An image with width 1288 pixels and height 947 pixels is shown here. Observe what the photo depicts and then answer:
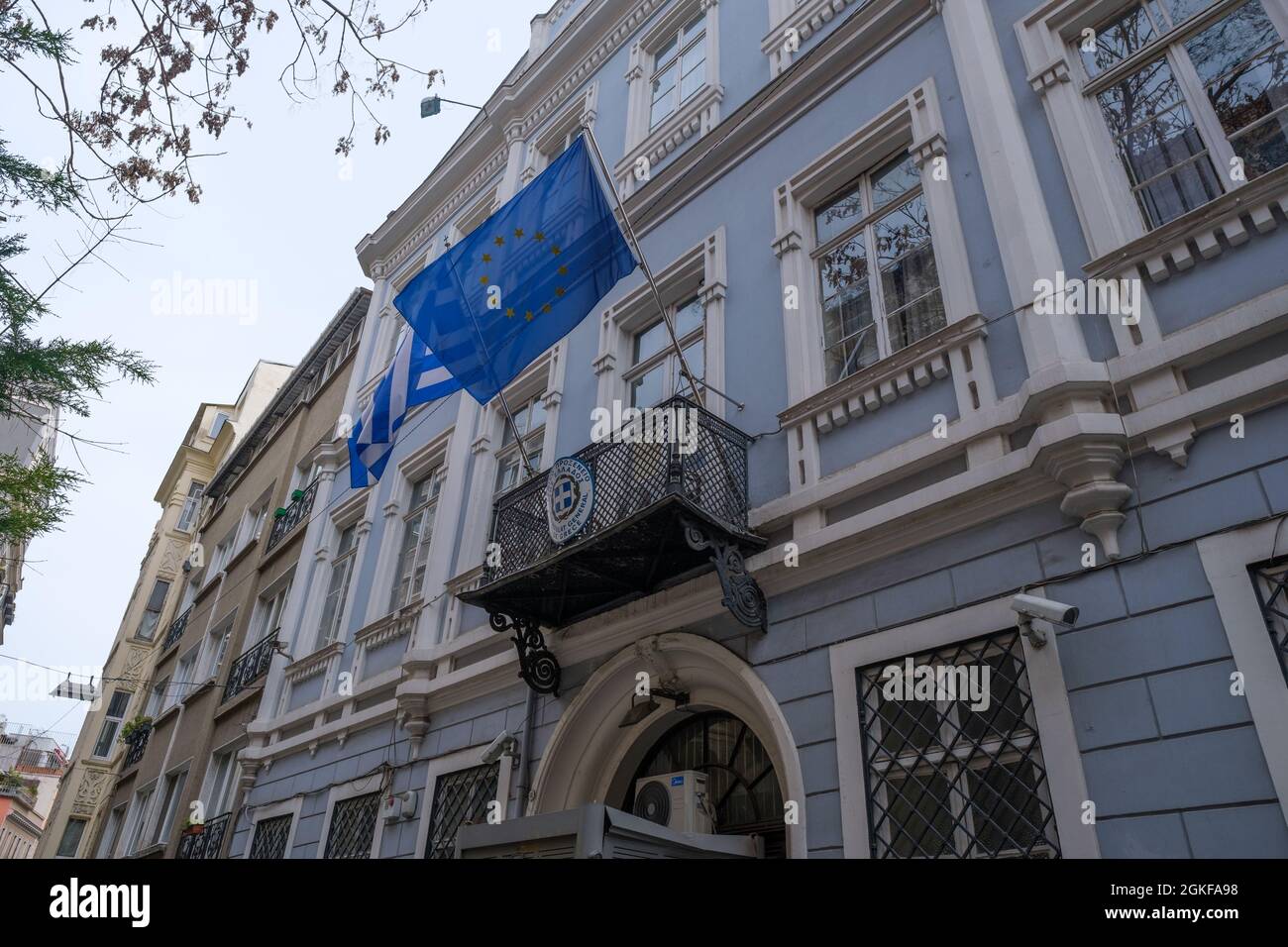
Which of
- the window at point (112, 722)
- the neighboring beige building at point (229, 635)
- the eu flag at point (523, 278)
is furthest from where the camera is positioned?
the window at point (112, 722)

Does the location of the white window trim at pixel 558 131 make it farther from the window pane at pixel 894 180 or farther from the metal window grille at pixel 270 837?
the metal window grille at pixel 270 837

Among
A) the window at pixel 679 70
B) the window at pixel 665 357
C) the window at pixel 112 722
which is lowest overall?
the window at pixel 665 357

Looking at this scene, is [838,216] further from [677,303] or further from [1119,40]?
[1119,40]

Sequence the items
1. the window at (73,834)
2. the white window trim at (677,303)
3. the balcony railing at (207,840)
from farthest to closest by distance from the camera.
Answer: the window at (73,834) → the balcony railing at (207,840) → the white window trim at (677,303)

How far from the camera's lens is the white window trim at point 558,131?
508 inches

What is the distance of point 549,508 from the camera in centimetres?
747

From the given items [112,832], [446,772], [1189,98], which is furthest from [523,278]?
[112,832]

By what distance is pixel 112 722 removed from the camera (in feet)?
88.9

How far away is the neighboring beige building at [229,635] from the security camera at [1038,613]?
11.8 metres

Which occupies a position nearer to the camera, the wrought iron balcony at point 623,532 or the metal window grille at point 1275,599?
the metal window grille at point 1275,599

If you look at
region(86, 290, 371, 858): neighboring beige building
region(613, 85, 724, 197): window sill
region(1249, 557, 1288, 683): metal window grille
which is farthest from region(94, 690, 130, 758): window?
region(1249, 557, 1288, 683): metal window grille

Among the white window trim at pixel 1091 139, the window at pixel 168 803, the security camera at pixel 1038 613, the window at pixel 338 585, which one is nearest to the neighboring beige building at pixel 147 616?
the window at pixel 168 803
